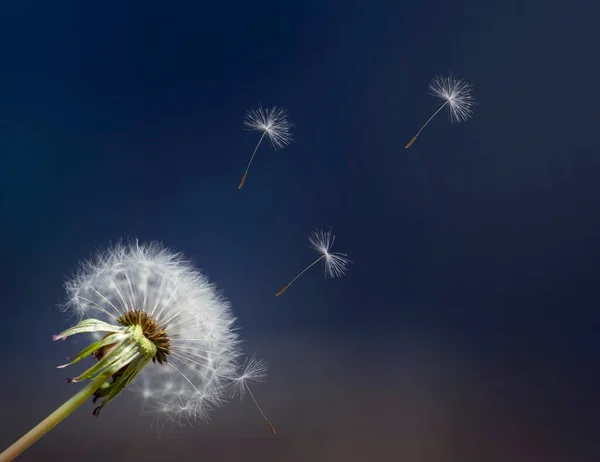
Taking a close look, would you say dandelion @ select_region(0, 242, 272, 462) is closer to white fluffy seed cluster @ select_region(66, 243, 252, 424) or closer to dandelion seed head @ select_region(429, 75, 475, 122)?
white fluffy seed cluster @ select_region(66, 243, 252, 424)

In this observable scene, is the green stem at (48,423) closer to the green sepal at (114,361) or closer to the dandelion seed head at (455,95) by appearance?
the green sepal at (114,361)

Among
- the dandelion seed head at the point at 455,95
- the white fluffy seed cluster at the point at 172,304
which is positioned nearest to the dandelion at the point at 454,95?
the dandelion seed head at the point at 455,95

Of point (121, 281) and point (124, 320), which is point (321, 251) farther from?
point (124, 320)

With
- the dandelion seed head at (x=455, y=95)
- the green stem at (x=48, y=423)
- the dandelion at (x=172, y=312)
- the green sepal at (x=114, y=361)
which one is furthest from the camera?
the dandelion seed head at (x=455, y=95)

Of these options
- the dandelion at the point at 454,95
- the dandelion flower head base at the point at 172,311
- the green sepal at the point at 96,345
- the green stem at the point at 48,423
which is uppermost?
the dandelion at the point at 454,95

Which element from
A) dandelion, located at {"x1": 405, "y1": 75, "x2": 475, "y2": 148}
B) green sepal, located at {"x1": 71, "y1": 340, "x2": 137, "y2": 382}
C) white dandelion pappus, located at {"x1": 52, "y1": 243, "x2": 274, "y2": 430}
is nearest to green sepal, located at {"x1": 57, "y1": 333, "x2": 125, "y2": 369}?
green sepal, located at {"x1": 71, "y1": 340, "x2": 137, "y2": 382}

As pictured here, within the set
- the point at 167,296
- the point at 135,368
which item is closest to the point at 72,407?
the point at 135,368

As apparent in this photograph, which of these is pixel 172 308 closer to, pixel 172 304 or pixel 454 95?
pixel 172 304
